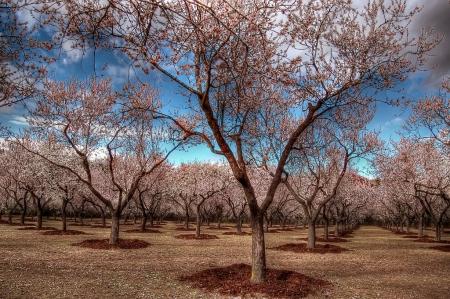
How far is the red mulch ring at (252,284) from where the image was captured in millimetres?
14335

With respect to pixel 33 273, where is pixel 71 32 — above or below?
above

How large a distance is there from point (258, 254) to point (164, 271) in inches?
230

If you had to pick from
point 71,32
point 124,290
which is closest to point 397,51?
point 71,32

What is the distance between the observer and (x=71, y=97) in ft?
98.7

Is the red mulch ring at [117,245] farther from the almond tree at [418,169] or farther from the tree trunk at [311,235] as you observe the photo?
the almond tree at [418,169]

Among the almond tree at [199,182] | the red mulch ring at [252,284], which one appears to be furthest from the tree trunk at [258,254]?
the almond tree at [199,182]

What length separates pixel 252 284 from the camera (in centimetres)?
1507

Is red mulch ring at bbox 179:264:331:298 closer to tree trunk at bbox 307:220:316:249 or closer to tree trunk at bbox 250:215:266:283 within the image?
tree trunk at bbox 250:215:266:283

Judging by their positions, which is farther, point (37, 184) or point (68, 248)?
Result: point (37, 184)

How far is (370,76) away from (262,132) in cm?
1160

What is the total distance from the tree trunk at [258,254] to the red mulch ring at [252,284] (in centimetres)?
28

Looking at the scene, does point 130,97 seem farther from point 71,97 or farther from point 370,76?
point 71,97

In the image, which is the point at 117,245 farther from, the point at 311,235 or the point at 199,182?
the point at 199,182

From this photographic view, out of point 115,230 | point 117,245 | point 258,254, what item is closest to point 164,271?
point 258,254
